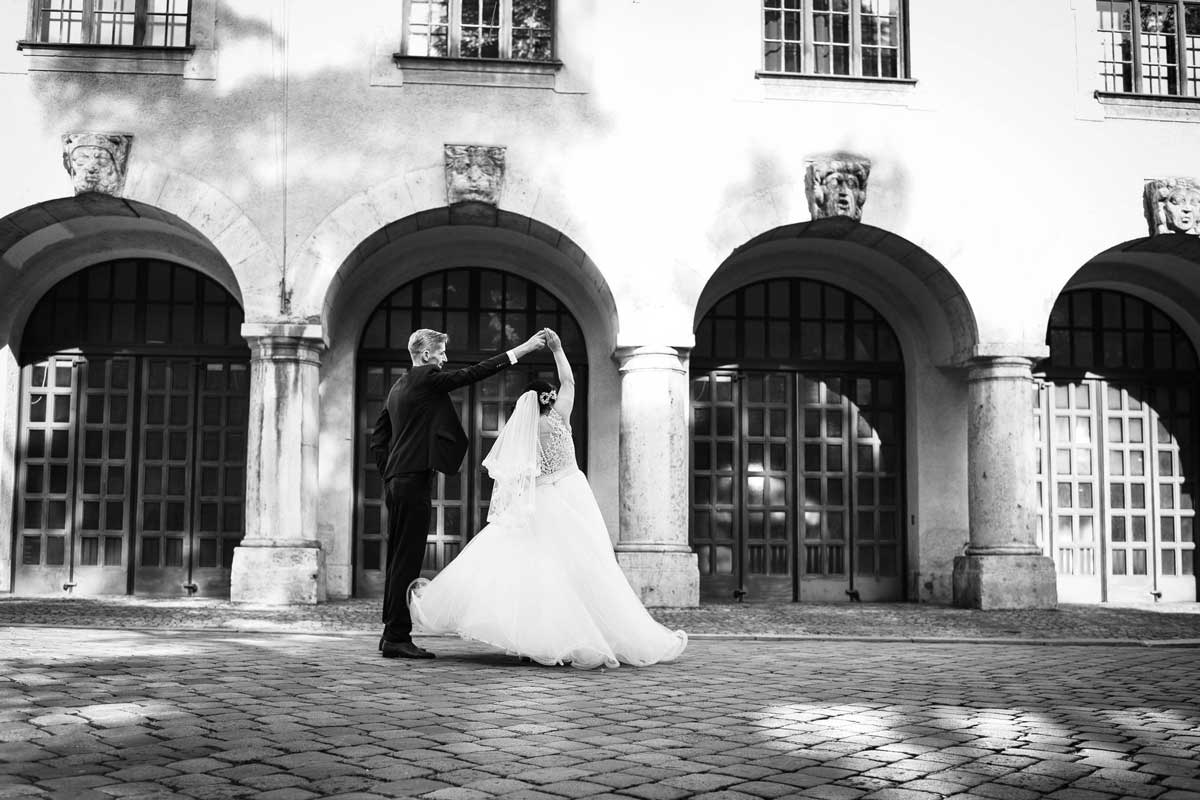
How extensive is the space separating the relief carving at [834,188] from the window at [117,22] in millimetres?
6697

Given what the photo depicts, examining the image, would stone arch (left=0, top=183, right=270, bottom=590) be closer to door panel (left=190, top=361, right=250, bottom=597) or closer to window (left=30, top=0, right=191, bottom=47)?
door panel (left=190, top=361, right=250, bottom=597)

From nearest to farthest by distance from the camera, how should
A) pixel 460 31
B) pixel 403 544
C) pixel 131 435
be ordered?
pixel 403 544 → pixel 460 31 → pixel 131 435

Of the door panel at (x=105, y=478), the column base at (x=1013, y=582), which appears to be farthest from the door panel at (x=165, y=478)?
the column base at (x=1013, y=582)

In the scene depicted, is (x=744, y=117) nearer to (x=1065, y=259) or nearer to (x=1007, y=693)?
(x=1065, y=259)

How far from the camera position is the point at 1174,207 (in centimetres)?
1315

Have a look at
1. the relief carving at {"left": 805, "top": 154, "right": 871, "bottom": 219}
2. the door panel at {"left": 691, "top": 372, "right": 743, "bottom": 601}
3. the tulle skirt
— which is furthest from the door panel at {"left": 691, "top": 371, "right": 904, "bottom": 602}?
the tulle skirt

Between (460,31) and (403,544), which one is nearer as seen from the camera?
(403,544)

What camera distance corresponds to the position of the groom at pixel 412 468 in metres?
7.43

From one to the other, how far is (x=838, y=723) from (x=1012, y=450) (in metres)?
8.43

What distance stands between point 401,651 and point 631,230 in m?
6.28

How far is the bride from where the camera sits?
7.14 metres

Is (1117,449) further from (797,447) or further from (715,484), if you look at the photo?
(715,484)

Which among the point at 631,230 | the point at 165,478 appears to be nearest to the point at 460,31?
the point at 631,230

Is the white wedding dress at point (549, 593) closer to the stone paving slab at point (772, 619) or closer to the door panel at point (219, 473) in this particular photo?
the stone paving slab at point (772, 619)
